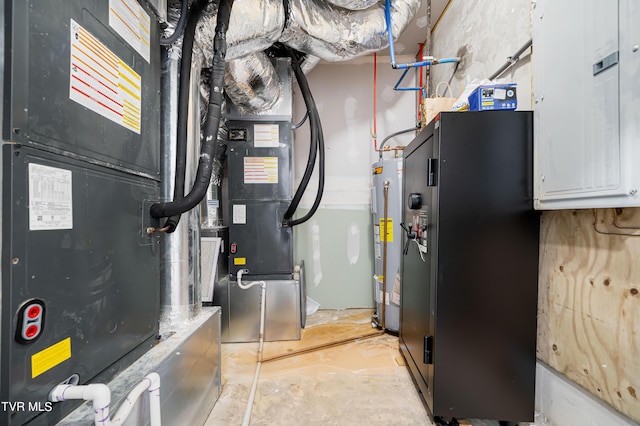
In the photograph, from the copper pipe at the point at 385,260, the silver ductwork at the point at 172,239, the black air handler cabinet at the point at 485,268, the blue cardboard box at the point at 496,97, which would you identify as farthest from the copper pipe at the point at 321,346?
the blue cardboard box at the point at 496,97

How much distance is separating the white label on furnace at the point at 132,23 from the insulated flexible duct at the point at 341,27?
2.79 feet

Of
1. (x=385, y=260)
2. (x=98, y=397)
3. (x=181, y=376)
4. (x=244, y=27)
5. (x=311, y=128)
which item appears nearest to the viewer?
(x=98, y=397)

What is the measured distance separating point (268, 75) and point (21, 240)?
67.5 inches

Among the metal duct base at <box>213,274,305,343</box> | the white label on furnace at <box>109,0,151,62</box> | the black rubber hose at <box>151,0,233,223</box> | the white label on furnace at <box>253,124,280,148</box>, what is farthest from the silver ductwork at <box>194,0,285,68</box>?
the metal duct base at <box>213,274,305,343</box>

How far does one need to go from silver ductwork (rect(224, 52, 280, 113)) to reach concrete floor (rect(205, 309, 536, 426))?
183cm

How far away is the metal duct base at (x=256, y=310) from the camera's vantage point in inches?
80.9

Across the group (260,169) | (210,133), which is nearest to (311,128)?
(260,169)

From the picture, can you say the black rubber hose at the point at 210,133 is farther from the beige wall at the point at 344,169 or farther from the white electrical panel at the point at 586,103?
the beige wall at the point at 344,169

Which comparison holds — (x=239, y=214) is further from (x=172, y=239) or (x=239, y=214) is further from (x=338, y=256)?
(x=338, y=256)

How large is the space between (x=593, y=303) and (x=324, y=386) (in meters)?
1.30

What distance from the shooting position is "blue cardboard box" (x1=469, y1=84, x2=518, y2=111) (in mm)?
1143

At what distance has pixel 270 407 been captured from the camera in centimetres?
138

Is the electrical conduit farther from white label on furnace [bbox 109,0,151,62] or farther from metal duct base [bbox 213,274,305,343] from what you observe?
white label on furnace [bbox 109,0,151,62]

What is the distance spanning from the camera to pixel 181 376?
3.44 feet
